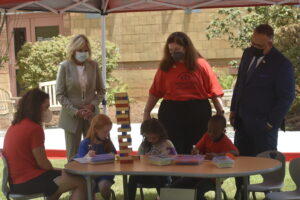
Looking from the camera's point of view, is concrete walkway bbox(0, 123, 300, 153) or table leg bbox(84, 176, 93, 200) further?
concrete walkway bbox(0, 123, 300, 153)

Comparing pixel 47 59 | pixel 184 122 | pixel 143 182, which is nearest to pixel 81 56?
pixel 184 122

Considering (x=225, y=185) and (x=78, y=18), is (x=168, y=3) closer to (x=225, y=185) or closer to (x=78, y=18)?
(x=225, y=185)

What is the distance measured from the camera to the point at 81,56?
6.87 meters

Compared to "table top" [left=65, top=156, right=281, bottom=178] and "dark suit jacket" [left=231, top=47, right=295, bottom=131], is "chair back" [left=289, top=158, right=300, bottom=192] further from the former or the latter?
"dark suit jacket" [left=231, top=47, right=295, bottom=131]

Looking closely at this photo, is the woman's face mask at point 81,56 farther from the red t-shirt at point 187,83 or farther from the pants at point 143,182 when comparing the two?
the pants at point 143,182

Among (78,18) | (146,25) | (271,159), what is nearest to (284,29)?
(146,25)

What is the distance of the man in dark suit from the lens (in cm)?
589

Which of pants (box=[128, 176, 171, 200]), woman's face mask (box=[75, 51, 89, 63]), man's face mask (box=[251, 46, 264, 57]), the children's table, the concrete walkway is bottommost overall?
the concrete walkway

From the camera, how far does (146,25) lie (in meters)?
15.6

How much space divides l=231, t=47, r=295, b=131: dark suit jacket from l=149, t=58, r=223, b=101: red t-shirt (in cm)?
30

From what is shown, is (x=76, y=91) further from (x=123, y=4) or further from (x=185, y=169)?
(x=185, y=169)

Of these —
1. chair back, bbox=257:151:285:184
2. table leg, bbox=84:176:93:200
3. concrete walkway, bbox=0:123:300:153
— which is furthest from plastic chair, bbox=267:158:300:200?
concrete walkway, bbox=0:123:300:153

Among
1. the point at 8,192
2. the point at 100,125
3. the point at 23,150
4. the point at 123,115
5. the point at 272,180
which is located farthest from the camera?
the point at 100,125

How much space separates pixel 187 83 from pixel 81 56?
4.32ft
